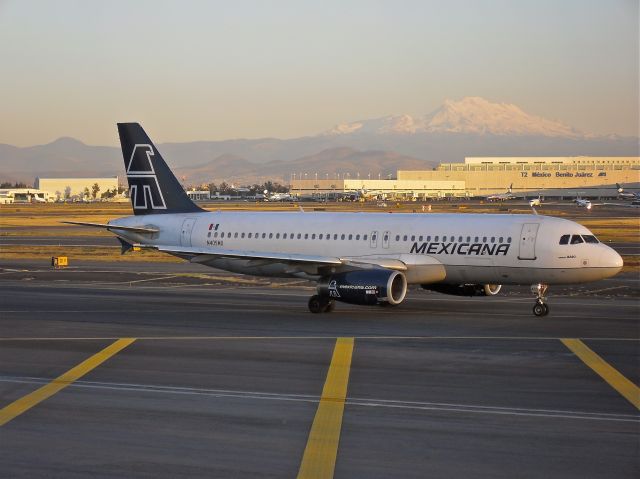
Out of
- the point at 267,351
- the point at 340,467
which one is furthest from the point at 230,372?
the point at 340,467

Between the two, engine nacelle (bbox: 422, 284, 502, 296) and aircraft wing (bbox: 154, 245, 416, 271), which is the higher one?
aircraft wing (bbox: 154, 245, 416, 271)

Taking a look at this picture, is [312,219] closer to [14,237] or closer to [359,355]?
[359,355]

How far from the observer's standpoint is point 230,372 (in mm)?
23562

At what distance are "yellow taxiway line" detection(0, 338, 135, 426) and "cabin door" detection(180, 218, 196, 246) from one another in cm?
1392

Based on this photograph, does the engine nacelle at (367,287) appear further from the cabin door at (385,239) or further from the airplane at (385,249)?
the cabin door at (385,239)

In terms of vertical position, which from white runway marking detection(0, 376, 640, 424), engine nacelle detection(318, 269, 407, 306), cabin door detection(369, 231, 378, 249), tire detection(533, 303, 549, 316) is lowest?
tire detection(533, 303, 549, 316)

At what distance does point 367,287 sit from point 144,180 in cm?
1421

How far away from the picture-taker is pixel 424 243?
1452 inches

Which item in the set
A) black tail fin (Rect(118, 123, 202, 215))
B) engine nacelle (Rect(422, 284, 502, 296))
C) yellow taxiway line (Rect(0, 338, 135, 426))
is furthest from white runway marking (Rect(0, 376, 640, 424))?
black tail fin (Rect(118, 123, 202, 215))

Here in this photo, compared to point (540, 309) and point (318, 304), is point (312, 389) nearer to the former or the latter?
point (318, 304)

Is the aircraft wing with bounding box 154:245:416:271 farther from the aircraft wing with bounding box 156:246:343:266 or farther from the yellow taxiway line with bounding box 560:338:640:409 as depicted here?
the yellow taxiway line with bounding box 560:338:640:409

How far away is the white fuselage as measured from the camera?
35000 mm

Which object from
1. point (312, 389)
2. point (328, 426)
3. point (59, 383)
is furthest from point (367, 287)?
point (328, 426)

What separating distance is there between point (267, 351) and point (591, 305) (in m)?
16.3
